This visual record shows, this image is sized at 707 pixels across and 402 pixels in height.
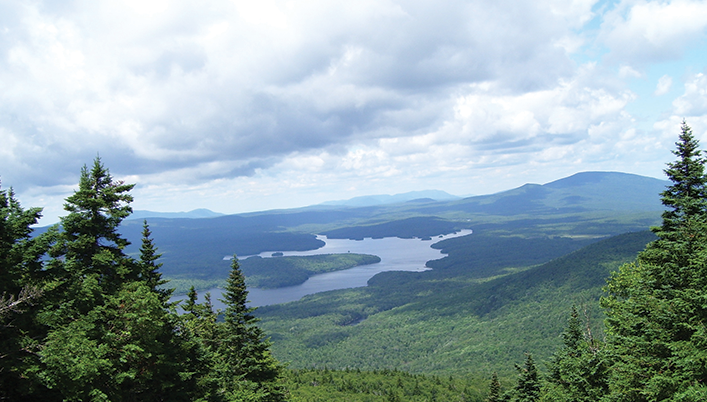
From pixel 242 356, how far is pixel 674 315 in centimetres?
2358

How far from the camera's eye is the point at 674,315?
51.1 feet

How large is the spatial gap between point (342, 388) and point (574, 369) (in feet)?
166

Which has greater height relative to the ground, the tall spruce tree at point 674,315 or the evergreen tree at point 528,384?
the tall spruce tree at point 674,315

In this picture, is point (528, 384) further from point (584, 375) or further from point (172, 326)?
point (172, 326)

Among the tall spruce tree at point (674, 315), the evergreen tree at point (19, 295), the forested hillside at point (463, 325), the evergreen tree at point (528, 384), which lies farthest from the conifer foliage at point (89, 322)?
the forested hillside at point (463, 325)

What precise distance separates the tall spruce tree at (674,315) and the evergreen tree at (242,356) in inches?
773

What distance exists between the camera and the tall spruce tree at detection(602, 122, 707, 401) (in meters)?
14.4

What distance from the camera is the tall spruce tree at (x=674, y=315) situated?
47.4 ft

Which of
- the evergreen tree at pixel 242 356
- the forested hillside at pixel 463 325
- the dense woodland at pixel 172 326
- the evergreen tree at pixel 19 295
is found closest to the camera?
the evergreen tree at pixel 19 295

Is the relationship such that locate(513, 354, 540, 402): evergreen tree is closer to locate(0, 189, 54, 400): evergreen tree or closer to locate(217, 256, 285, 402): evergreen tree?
locate(217, 256, 285, 402): evergreen tree

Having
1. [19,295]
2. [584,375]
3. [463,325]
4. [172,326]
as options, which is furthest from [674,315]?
[463,325]

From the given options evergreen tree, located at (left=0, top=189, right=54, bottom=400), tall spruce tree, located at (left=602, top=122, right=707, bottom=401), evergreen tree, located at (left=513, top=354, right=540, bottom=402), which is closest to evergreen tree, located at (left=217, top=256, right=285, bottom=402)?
evergreen tree, located at (left=0, top=189, right=54, bottom=400)

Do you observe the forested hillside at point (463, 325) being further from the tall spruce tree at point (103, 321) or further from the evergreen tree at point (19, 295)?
the evergreen tree at point (19, 295)

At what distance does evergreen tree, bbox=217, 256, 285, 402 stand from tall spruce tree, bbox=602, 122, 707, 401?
19634mm
